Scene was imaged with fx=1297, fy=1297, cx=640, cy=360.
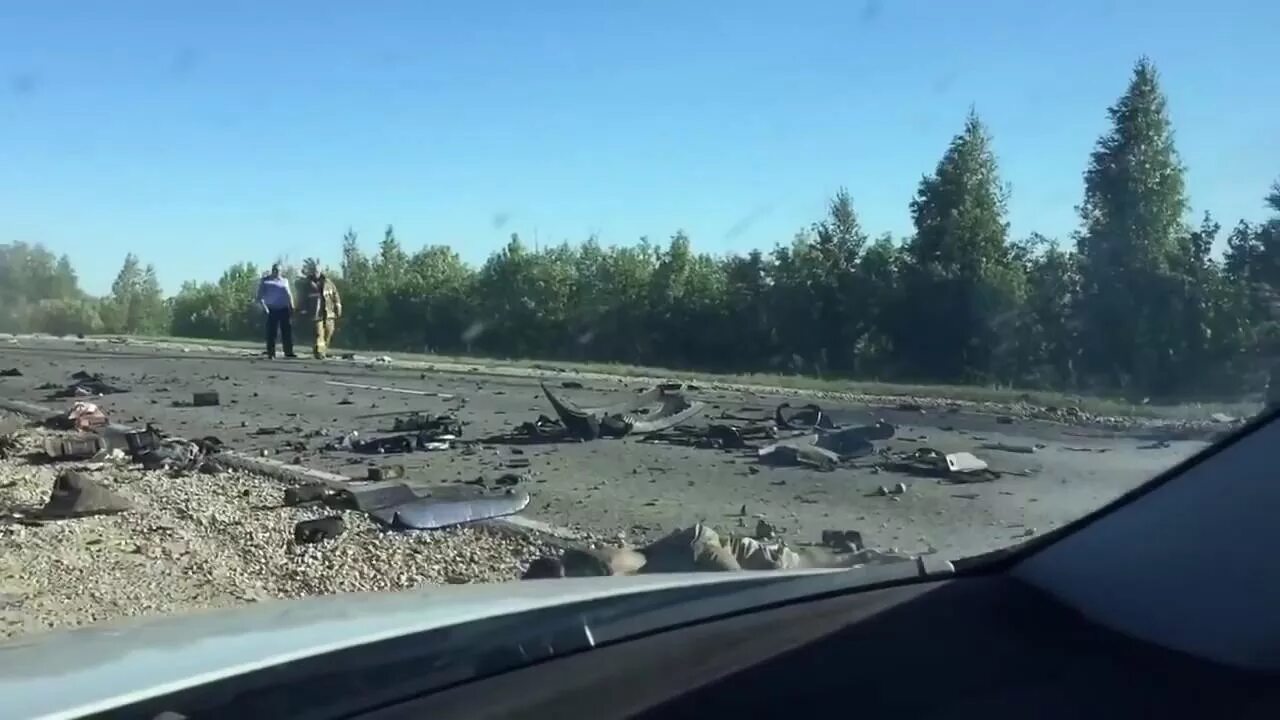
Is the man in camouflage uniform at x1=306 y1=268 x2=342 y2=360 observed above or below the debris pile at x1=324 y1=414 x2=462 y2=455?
above

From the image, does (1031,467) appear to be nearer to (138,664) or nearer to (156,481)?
(156,481)

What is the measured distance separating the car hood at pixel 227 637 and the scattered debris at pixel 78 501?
5.27 meters

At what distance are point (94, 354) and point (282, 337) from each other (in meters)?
4.10

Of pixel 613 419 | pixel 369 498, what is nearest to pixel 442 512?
pixel 369 498

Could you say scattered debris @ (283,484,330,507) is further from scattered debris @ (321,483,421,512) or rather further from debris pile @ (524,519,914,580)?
debris pile @ (524,519,914,580)

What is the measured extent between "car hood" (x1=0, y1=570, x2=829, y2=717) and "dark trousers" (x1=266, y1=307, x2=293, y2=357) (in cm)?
2201

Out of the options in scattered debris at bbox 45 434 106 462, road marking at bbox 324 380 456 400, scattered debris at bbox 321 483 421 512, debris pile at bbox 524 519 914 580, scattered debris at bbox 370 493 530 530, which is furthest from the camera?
road marking at bbox 324 380 456 400

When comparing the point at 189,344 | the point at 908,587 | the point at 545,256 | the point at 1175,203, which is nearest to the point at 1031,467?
the point at 1175,203

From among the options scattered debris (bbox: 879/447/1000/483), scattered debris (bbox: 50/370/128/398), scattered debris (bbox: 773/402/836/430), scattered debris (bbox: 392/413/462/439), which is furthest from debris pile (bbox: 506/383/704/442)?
scattered debris (bbox: 50/370/128/398)

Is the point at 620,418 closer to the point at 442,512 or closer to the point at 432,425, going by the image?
the point at 432,425

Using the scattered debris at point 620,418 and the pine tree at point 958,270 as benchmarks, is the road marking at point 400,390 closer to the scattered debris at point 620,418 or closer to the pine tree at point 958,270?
the scattered debris at point 620,418

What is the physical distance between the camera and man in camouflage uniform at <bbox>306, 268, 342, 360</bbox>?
81.1 ft

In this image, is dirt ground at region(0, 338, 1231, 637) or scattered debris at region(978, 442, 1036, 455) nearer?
dirt ground at region(0, 338, 1231, 637)

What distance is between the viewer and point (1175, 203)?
641cm
